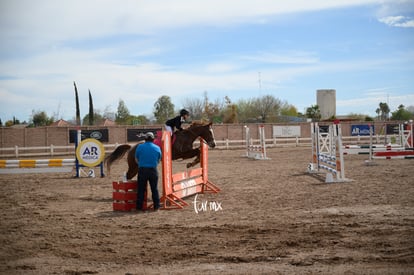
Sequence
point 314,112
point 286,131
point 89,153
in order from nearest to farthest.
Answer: point 89,153
point 286,131
point 314,112

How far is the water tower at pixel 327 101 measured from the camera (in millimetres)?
72438

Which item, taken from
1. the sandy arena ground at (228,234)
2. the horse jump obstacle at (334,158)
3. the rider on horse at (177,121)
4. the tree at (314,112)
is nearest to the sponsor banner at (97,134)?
the sandy arena ground at (228,234)

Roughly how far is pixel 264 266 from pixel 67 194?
29.1 feet

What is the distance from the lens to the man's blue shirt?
9539mm

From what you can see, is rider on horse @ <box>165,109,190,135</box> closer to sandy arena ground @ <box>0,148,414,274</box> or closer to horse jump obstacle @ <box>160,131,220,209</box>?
horse jump obstacle @ <box>160,131,220,209</box>

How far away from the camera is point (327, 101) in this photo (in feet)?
238

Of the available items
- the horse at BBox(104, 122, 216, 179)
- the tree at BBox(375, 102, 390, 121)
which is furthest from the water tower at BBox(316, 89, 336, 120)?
the horse at BBox(104, 122, 216, 179)

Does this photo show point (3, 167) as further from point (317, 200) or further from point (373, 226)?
point (373, 226)

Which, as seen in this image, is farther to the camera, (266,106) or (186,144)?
(266,106)

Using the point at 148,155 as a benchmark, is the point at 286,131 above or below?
above

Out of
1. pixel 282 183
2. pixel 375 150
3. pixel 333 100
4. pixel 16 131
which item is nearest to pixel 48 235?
pixel 282 183

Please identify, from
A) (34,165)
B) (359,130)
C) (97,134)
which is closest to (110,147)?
(97,134)

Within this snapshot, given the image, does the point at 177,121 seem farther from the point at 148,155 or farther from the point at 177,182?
the point at 148,155

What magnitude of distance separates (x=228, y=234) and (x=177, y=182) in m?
3.77
